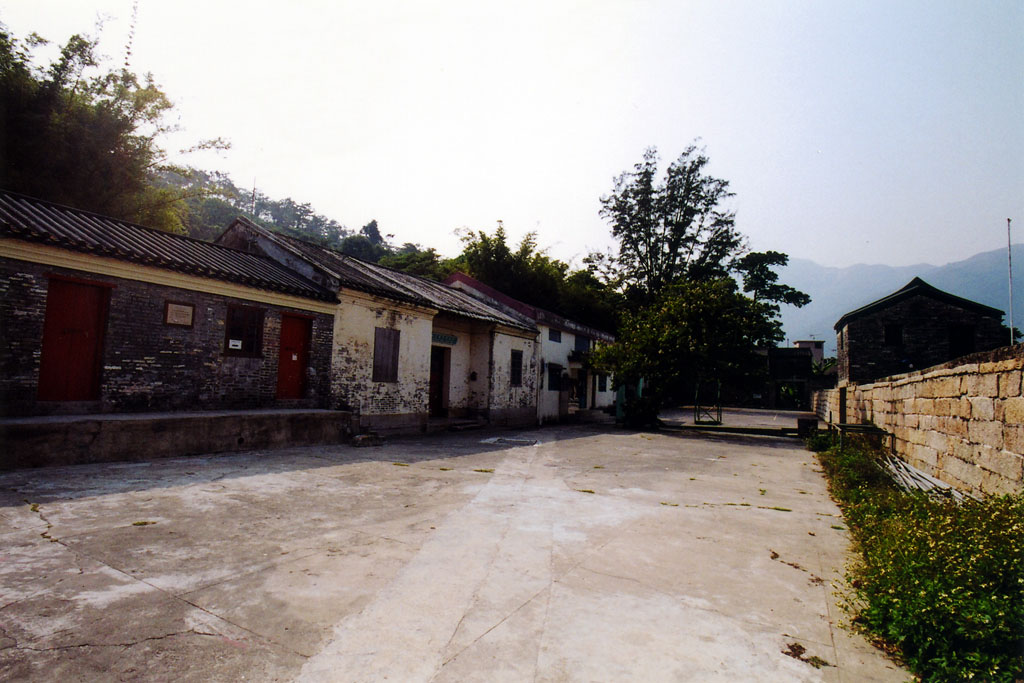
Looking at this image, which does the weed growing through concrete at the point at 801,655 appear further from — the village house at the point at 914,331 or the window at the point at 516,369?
the village house at the point at 914,331

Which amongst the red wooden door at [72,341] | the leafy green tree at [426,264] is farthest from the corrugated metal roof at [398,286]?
the leafy green tree at [426,264]

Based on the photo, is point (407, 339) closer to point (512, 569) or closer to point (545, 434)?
point (545, 434)

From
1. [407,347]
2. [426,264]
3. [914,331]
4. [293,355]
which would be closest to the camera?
[293,355]

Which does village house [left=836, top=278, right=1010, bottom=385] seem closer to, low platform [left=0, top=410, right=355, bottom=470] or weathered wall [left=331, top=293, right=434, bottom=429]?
weathered wall [left=331, top=293, right=434, bottom=429]

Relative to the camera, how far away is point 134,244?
937 centimetres

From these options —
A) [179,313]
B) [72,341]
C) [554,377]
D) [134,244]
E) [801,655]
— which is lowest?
[801,655]

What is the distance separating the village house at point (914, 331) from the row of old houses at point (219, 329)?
19354mm

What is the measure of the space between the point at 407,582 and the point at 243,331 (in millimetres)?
8818

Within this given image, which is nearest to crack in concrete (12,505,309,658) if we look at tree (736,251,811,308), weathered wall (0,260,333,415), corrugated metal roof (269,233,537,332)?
weathered wall (0,260,333,415)

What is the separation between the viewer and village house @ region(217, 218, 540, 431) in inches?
494

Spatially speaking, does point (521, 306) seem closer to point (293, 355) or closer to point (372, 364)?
point (372, 364)

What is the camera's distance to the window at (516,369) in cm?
A: 1864

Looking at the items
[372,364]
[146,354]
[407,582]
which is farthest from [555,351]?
[407,582]

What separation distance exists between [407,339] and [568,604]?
1141cm
